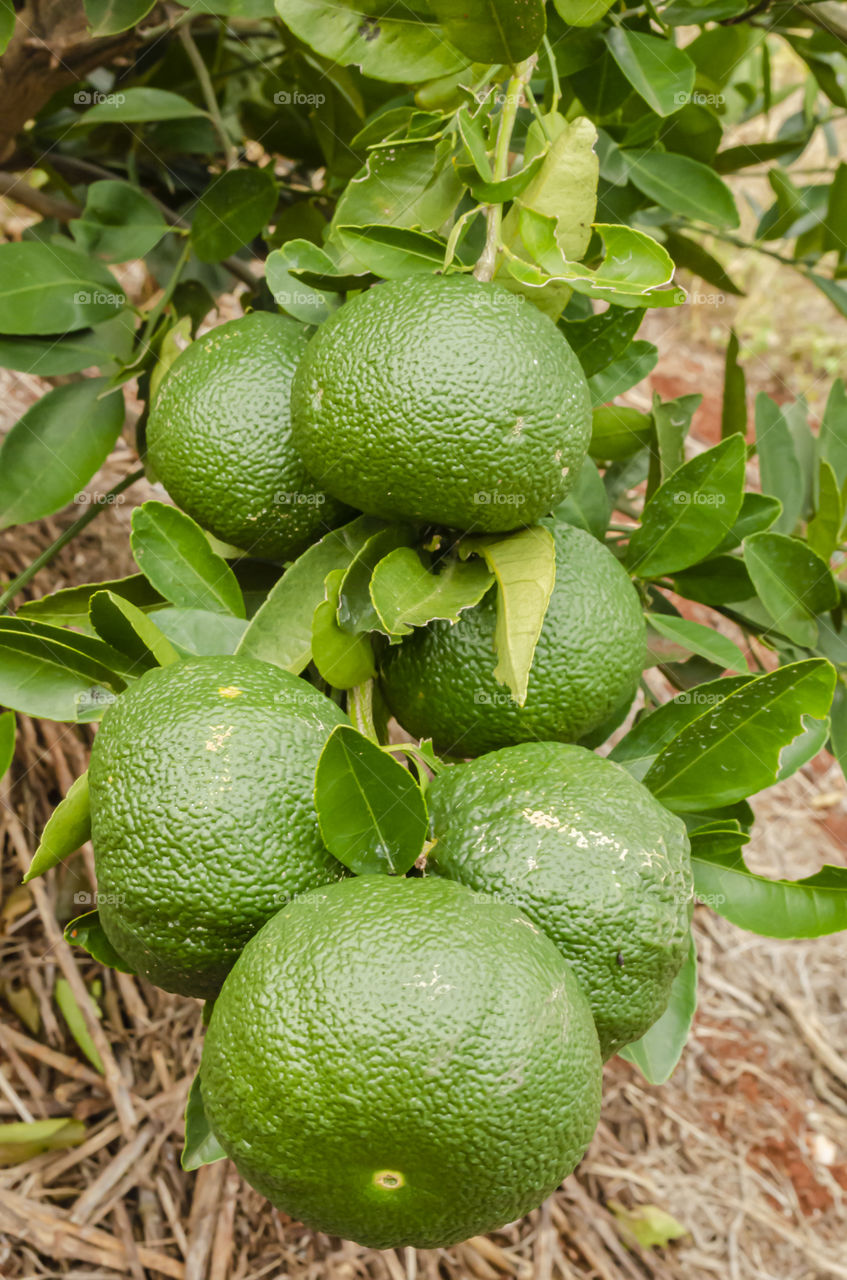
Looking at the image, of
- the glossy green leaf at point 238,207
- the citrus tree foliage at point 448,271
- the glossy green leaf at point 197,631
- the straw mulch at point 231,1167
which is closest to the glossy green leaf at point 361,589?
the citrus tree foliage at point 448,271

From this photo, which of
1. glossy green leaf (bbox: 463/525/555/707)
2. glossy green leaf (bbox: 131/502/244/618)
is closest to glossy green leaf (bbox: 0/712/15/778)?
glossy green leaf (bbox: 131/502/244/618)

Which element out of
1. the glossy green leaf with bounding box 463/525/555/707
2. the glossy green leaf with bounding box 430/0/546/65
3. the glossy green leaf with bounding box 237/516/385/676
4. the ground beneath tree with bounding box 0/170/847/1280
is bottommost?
the ground beneath tree with bounding box 0/170/847/1280

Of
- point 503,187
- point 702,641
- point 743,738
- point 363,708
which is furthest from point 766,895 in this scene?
point 503,187

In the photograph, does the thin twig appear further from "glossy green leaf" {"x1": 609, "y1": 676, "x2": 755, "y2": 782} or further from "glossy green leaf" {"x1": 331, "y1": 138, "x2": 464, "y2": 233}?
"glossy green leaf" {"x1": 609, "y1": 676, "x2": 755, "y2": 782}

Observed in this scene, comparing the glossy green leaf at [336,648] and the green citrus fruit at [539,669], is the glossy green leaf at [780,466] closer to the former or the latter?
the green citrus fruit at [539,669]

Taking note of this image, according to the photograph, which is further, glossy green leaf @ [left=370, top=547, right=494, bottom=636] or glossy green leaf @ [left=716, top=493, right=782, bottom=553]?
glossy green leaf @ [left=716, top=493, right=782, bottom=553]

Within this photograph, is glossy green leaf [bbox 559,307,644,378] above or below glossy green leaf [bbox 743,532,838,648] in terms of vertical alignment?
above

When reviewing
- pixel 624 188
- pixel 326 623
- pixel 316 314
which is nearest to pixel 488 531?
pixel 326 623
